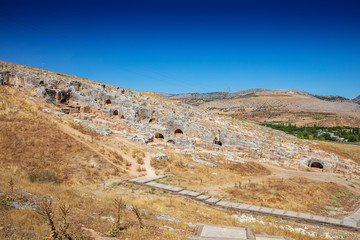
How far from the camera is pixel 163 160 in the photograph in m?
23.0

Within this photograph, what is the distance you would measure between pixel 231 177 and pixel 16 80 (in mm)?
41922

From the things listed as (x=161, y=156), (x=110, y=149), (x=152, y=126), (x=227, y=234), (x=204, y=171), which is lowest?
(x=204, y=171)

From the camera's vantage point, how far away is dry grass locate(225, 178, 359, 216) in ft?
48.8

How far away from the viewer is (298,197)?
53.9 feet

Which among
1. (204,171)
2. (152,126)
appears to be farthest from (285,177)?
(152,126)

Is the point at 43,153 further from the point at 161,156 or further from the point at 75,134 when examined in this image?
the point at 161,156

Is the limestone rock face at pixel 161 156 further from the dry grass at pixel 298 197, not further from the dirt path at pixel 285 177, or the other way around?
the dry grass at pixel 298 197

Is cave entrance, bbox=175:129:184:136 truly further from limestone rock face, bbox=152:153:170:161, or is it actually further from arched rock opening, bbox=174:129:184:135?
limestone rock face, bbox=152:153:170:161

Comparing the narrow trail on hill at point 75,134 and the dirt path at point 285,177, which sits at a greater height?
the narrow trail on hill at point 75,134

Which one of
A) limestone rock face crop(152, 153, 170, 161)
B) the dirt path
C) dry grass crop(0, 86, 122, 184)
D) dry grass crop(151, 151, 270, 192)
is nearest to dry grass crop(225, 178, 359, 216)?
the dirt path

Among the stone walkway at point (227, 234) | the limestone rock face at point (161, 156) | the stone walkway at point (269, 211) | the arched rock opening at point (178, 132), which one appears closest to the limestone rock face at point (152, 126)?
the arched rock opening at point (178, 132)

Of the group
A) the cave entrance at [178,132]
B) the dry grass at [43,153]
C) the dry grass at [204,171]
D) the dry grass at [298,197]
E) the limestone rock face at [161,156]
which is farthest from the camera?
the cave entrance at [178,132]

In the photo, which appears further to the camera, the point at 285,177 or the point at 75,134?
the point at 285,177

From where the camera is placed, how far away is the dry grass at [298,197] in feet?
48.8
